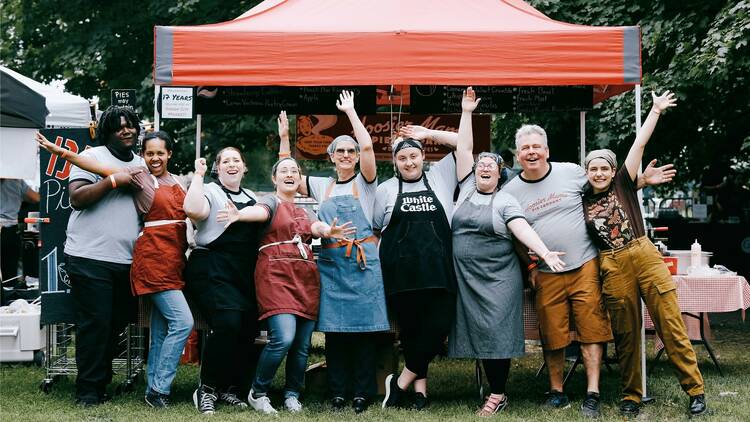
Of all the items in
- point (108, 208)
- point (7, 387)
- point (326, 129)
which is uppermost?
point (326, 129)

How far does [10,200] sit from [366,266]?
5934 millimetres

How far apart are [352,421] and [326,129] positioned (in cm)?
472

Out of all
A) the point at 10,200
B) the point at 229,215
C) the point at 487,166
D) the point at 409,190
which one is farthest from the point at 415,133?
the point at 10,200

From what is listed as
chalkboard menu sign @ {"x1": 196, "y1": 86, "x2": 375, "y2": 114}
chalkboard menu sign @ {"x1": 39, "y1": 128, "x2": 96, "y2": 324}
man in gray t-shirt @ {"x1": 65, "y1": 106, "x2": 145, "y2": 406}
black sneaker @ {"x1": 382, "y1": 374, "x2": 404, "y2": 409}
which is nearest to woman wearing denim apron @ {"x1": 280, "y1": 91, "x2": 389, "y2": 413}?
black sneaker @ {"x1": 382, "y1": 374, "x2": 404, "y2": 409}

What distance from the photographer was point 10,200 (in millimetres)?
9234

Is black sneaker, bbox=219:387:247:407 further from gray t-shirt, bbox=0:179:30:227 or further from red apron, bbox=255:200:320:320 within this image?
gray t-shirt, bbox=0:179:30:227

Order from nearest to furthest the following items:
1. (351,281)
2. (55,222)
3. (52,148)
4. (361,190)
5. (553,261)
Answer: (553,261) → (52,148) → (351,281) → (361,190) → (55,222)

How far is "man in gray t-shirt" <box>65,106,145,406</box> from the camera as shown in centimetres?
513

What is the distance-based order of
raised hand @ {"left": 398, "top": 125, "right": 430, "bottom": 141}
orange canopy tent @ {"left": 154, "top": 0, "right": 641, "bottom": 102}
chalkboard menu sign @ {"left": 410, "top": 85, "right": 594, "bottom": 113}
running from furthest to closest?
chalkboard menu sign @ {"left": 410, "top": 85, "right": 594, "bottom": 113} → orange canopy tent @ {"left": 154, "top": 0, "right": 641, "bottom": 102} → raised hand @ {"left": 398, "top": 125, "right": 430, "bottom": 141}

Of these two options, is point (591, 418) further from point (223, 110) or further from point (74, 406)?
point (223, 110)

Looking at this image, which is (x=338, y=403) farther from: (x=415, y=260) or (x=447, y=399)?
(x=415, y=260)

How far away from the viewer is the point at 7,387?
6.04 meters

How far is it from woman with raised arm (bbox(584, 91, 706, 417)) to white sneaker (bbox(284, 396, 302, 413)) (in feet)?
7.01

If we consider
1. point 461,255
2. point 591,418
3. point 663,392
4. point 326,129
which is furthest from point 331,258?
point 326,129
